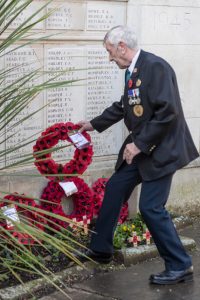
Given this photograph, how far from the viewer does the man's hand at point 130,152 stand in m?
4.91

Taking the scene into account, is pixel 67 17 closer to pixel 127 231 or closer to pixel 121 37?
pixel 121 37

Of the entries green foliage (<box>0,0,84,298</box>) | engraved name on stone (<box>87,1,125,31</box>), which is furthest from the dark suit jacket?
engraved name on stone (<box>87,1,125,31</box>)

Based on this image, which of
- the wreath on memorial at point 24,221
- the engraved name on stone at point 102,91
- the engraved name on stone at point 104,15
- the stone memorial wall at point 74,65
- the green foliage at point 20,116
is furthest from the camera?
the engraved name on stone at point 102,91

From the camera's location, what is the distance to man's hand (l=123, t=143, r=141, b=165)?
4906 millimetres

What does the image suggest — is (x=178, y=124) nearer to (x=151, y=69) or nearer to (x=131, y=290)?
(x=151, y=69)

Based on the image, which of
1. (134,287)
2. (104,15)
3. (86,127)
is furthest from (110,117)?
(134,287)

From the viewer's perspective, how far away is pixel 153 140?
4863mm

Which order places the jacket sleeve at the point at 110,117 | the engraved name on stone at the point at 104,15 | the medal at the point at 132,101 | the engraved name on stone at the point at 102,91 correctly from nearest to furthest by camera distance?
1. the medal at the point at 132,101
2. the jacket sleeve at the point at 110,117
3. the engraved name on stone at the point at 104,15
4. the engraved name on stone at the point at 102,91

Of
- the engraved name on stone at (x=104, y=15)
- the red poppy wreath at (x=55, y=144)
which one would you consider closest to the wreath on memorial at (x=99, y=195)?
the red poppy wreath at (x=55, y=144)

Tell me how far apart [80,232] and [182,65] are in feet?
6.50

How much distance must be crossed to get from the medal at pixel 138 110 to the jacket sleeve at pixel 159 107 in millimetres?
91

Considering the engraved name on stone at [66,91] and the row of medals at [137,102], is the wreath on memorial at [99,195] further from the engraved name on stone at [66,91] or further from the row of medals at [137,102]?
the row of medals at [137,102]

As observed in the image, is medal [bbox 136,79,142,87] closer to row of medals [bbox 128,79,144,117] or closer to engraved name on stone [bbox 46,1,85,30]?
row of medals [bbox 128,79,144,117]

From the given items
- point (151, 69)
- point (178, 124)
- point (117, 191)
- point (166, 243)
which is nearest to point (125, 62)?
point (151, 69)
